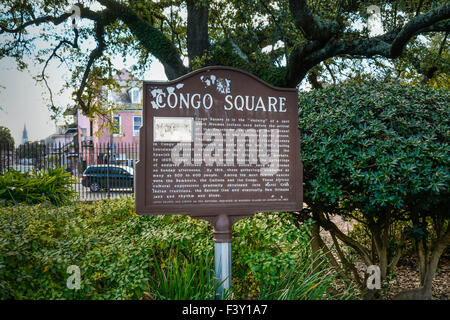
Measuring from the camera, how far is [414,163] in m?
3.50

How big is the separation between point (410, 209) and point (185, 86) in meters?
2.75

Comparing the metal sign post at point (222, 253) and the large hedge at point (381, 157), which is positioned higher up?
the large hedge at point (381, 157)

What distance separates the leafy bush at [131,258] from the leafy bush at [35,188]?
12.9ft

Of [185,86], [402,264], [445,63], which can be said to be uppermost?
[445,63]

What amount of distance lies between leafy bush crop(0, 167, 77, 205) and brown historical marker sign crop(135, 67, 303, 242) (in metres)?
5.62

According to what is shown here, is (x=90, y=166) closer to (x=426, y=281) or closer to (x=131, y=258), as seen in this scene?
(x=131, y=258)

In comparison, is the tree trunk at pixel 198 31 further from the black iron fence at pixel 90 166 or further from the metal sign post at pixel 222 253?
the metal sign post at pixel 222 253

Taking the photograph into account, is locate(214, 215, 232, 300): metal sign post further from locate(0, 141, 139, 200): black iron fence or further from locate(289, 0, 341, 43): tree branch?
locate(0, 141, 139, 200): black iron fence

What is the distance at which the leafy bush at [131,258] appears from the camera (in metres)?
3.15

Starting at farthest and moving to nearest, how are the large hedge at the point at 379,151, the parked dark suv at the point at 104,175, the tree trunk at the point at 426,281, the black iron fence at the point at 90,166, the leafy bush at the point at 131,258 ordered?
the parked dark suv at the point at 104,175 → the black iron fence at the point at 90,166 → the tree trunk at the point at 426,281 → the large hedge at the point at 379,151 → the leafy bush at the point at 131,258

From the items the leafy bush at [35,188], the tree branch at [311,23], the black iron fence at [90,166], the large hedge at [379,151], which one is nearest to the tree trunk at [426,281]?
the large hedge at [379,151]
